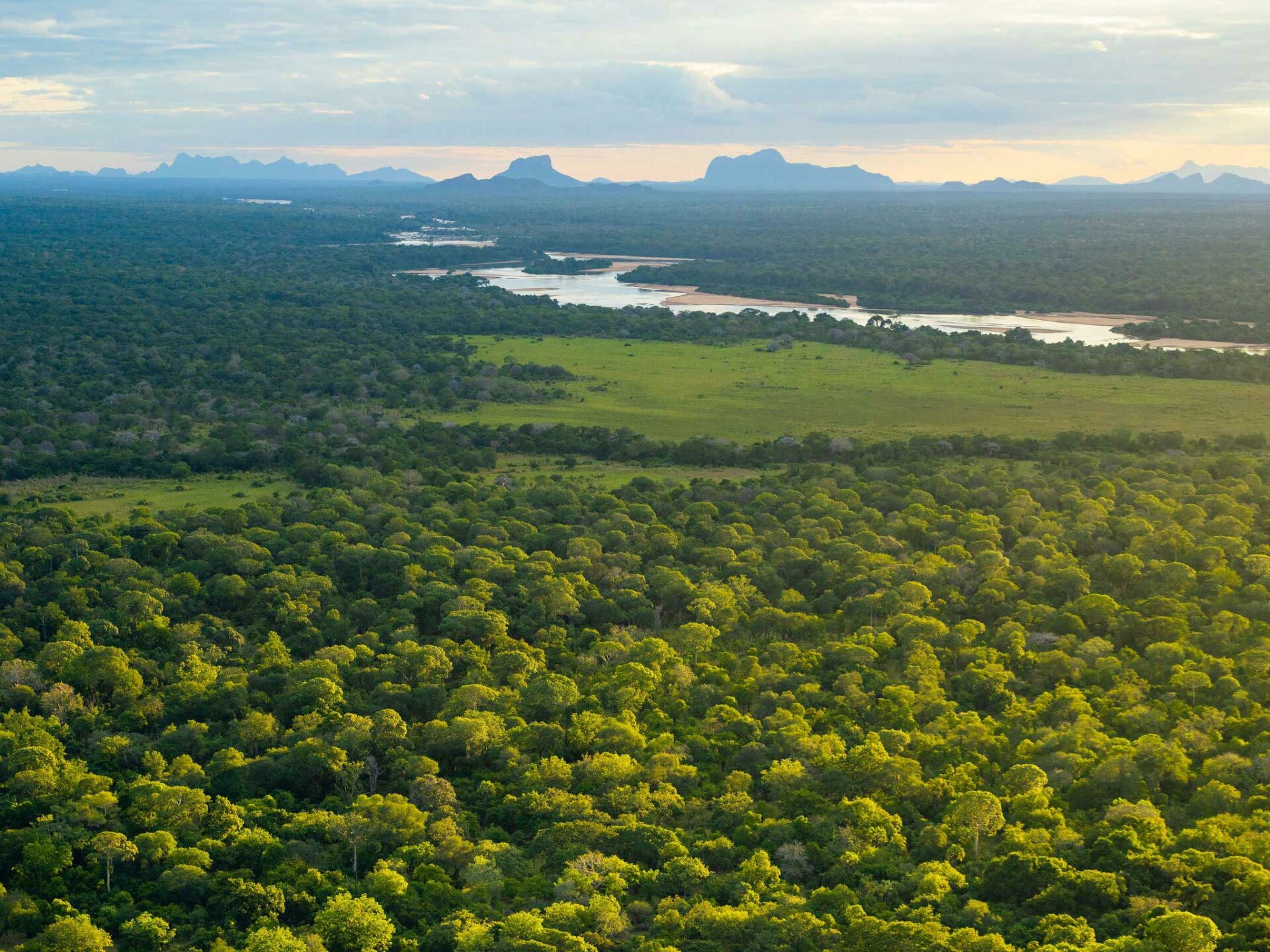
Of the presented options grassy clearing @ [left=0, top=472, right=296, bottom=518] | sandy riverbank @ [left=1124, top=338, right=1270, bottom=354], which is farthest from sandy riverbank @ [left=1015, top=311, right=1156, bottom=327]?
grassy clearing @ [left=0, top=472, right=296, bottom=518]

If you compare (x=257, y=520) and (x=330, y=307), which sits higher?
(x=330, y=307)

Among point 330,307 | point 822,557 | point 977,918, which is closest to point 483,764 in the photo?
point 977,918

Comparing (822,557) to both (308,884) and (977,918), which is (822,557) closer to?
(977,918)

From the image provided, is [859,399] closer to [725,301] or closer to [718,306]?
[718,306]

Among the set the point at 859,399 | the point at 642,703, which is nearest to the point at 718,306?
the point at 859,399

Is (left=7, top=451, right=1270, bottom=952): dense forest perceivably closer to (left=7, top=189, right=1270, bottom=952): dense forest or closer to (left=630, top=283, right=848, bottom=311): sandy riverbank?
(left=7, top=189, right=1270, bottom=952): dense forest

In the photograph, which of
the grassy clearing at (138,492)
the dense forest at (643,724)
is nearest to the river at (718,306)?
the dense forest at (643,724)

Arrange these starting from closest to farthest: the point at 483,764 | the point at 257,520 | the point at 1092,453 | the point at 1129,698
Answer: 1. the point at 483,764
2. the point at 1129,698
3. the point at 257,520
4. the point at 1092,453
